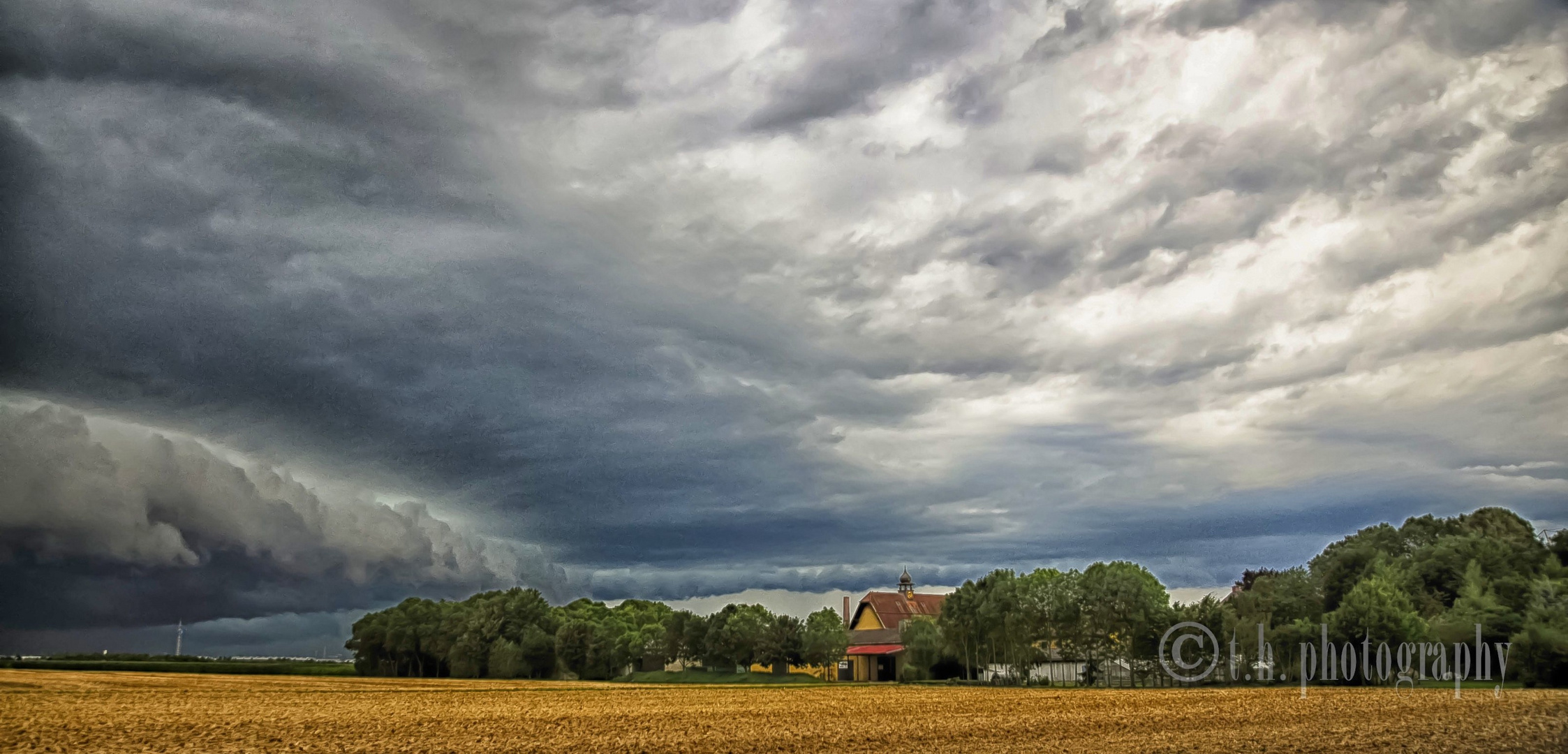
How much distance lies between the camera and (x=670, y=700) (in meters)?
73.0

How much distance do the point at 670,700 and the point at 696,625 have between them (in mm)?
66422

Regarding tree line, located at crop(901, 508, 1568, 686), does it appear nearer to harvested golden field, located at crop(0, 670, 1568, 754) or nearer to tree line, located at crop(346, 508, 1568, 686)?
tree line, located at crop(346, 508, 1568, 686)

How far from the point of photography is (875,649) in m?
138

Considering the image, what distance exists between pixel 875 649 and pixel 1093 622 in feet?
139

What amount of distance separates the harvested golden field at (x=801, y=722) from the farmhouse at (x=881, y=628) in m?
58.4

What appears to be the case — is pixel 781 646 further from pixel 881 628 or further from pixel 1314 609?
pixel 1314 609

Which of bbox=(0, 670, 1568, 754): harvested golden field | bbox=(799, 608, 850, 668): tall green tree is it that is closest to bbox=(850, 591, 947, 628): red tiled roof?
bbox=(799, 608, 850, 668): tall green tree

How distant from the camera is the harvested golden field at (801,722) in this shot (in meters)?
36.4

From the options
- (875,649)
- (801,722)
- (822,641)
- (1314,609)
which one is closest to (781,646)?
(822,641)

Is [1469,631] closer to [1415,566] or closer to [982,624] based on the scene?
[1415,566]

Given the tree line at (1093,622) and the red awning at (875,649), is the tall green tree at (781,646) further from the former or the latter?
the red awning at (875,649)

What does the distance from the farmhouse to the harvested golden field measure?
5842cm

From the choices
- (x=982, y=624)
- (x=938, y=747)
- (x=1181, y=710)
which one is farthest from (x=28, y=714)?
(x=982, y=624)

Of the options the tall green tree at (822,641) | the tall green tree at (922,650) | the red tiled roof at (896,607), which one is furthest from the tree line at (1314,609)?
the red tiled roof at (896,607)
